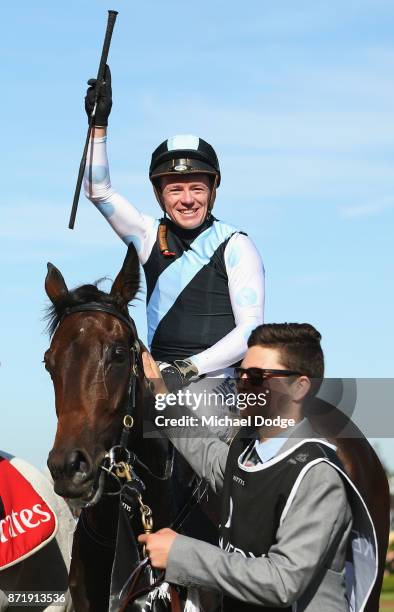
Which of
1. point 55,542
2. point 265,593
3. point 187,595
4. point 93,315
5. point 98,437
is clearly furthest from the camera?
point 55,542

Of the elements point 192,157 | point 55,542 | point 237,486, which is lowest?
point 55,542

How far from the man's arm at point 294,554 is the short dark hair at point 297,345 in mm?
420

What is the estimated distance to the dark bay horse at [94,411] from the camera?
184 inches

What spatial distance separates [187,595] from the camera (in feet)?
14.1

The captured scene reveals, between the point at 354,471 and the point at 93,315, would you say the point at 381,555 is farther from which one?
the point at 93,315

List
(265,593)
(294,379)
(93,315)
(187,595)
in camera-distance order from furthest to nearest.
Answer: (93,315), (187,595), (294,379), (265,593)

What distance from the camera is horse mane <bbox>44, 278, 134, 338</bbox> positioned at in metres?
5.28

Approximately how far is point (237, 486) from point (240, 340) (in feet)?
6.54

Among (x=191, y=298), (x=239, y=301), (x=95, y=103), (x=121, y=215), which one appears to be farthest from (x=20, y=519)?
(x=95, y=103)

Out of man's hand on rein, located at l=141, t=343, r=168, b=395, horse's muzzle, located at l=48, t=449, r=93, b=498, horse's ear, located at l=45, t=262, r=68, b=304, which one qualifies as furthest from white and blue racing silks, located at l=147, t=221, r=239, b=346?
horse's muzzle, located at l=48, t=449, r=93, b=498

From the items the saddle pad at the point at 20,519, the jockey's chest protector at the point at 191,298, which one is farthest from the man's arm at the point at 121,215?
the saddle pad at the point at 20,519

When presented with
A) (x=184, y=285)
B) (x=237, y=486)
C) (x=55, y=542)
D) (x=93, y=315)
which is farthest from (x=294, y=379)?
Result: (x=55, y=542)

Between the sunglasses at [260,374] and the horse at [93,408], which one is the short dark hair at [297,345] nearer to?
the sunglasses at [260,374]

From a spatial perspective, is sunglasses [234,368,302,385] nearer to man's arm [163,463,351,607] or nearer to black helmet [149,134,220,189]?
man's arm [163,463,351,607]
